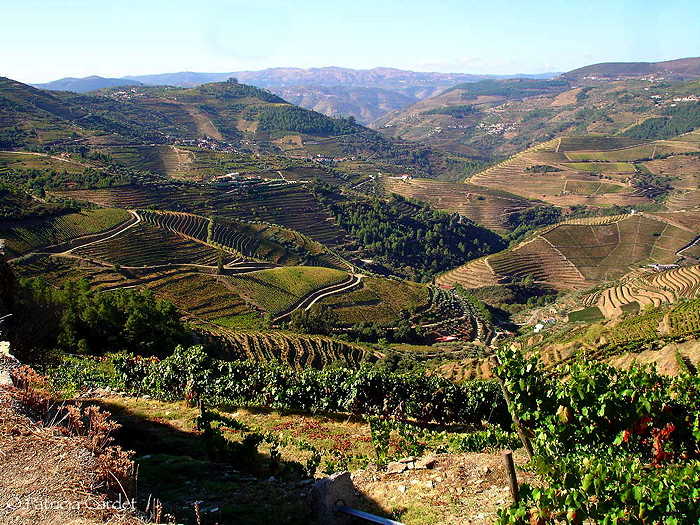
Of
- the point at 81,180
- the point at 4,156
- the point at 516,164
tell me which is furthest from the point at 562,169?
the point at 4,156

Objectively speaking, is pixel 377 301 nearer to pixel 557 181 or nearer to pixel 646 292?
pixel 646 292

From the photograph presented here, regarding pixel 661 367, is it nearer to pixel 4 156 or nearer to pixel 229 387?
pixel 229 387

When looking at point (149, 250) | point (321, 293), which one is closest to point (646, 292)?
point (321, 293)

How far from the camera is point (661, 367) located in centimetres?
2484

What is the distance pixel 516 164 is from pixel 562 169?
1722 cm

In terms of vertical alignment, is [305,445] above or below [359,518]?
below

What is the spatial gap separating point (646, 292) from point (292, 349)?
150 feet

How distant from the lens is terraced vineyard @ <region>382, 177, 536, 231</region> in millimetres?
139125

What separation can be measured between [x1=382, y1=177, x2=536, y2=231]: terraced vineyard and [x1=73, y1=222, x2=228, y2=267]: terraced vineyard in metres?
87.2

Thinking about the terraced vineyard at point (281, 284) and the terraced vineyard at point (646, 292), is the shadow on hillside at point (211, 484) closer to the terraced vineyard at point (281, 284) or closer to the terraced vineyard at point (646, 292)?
the terraced vineyard at point (281, 284)

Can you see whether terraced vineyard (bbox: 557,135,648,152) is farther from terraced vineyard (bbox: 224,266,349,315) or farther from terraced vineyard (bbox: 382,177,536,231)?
terraced vineyard (bbox: 224,266,349,315)

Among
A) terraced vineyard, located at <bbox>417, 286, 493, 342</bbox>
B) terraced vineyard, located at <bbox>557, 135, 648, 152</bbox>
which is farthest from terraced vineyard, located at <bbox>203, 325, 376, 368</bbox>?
terraced vineyard, located at <bbox>557, 135, 648, 152</bbox>

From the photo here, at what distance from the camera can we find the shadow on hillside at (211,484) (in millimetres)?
7527

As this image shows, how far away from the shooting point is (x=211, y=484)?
29.9ft
